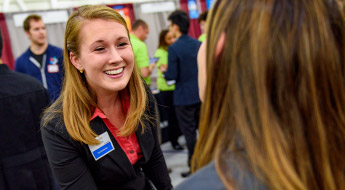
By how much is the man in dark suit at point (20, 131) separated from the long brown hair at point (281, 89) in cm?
158

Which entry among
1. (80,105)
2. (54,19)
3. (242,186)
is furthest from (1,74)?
(54,19)

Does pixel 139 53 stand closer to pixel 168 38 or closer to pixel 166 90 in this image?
pixel 168 38

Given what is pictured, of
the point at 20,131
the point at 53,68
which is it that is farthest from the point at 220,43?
the point at 53,68

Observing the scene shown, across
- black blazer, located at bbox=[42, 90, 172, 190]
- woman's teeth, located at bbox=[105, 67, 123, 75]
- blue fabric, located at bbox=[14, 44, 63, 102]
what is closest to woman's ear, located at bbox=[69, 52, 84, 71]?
woman's teeth, located at bbox=[105, 67, 123, 75]

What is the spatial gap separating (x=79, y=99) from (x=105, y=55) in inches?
8.8

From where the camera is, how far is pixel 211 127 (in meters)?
0.69

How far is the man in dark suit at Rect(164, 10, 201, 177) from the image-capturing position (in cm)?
342

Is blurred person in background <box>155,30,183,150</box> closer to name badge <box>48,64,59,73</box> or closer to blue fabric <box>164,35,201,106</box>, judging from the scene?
blue fabric <box>164,35,201,106</box>

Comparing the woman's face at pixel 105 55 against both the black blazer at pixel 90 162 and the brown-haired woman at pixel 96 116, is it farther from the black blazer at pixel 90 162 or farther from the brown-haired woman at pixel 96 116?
the black blazer at pixel 90 162

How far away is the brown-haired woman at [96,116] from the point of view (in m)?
1.24

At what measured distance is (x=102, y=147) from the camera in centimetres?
130

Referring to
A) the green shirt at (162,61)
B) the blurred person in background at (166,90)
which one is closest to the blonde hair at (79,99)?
the blurred person in background at (166,90)

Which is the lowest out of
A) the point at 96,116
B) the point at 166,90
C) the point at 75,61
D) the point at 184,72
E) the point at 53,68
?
the point at 166,90

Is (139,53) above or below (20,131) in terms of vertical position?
above
